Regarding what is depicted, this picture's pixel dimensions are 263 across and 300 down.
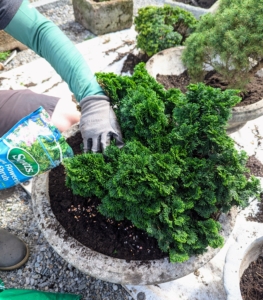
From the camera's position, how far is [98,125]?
172 centimetres

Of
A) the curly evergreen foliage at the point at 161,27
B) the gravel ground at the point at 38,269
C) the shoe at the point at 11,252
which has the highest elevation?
the curly evergreen foliage at the point at 161,27

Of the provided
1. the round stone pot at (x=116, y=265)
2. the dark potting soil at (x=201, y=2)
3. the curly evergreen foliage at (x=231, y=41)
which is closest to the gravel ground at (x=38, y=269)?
the round stone pot at (x=116, y=265)

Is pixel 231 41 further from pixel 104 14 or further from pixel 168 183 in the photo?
pixel 104 14

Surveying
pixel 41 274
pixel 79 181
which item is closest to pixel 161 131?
pixel 79 181

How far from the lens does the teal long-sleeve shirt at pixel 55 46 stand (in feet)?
6.19

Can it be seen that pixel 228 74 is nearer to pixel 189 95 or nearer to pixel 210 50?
pixel 210 50

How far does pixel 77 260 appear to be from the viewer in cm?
151

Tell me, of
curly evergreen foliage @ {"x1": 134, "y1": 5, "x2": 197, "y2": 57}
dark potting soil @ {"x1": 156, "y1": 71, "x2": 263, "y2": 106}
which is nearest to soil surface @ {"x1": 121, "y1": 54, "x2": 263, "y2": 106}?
dark potting soil @ {"x1": 156, "y1": 71, "x2": 263, "y2": 106}

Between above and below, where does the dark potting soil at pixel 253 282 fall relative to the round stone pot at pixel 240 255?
below

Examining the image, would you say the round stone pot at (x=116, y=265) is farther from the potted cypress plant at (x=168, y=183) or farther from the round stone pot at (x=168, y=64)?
the round stone pot at (x=168, y=64)

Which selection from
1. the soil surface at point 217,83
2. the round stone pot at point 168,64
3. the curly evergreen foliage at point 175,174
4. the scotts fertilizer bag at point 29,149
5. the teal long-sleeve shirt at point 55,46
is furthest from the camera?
the round stone pot at point 168,64

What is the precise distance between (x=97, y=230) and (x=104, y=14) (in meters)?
3.33

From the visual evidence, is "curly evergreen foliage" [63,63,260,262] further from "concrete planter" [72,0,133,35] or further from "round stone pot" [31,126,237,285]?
"concrete planter" [72,0,133,35]

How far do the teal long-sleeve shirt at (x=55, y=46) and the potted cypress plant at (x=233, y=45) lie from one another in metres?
1.03
